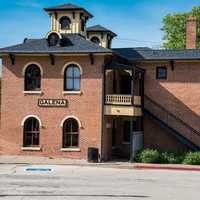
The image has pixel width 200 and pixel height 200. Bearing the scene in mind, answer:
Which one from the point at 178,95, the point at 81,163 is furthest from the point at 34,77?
the point at 178,95

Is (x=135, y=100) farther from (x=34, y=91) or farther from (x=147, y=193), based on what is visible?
(x=147, y=193)

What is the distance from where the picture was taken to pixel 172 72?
34656mm

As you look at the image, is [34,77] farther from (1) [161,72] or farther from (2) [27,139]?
(1) [161,72]

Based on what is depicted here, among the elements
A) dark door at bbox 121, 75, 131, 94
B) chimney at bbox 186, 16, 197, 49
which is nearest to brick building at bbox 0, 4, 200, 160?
dark door at bbox 121, 75, 131, 94

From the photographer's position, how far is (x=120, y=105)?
31.8m

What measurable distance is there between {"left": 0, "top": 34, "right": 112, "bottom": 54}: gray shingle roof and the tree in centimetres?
3147

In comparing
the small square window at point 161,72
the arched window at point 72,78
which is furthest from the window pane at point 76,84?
the small square window at point 161,72

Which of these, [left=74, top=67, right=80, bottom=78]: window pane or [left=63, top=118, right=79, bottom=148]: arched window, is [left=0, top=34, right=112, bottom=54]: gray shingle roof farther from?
[left=63, top=118, right=79, bottom=148]: arched window

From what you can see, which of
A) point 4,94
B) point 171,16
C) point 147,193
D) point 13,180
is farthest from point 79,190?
point 171,16

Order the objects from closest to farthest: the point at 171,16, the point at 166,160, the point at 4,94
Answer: the point at 166,160, the point at 4,94, the point at 171,16

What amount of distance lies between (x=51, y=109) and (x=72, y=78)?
2.27 meters

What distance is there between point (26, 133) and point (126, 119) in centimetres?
676

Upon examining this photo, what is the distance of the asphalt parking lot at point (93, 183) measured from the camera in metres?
18.4

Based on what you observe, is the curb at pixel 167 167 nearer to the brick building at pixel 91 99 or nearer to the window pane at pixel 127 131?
the brick building at pixel 91 99
